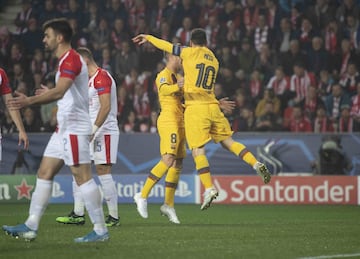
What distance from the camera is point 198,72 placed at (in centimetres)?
1212

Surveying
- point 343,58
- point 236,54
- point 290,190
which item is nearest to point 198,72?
point 290,190

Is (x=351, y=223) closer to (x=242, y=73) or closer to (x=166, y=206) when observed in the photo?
(x=166, y=206)

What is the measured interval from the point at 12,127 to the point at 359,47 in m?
7.72

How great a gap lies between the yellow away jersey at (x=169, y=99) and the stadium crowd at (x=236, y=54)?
6.79 meters

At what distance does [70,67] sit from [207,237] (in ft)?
8.12

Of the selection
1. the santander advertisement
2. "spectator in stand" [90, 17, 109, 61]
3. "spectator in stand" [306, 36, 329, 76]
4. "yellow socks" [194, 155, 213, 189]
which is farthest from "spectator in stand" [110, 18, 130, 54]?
"yellow socks" [194, 155, 213, 189]

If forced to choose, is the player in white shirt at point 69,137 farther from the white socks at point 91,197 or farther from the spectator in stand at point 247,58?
the spectator in stand at point 247,58

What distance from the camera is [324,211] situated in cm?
1517

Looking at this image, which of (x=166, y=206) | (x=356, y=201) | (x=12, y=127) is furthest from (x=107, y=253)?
(x=12, y=127)

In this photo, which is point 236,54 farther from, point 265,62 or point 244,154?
point 244,154

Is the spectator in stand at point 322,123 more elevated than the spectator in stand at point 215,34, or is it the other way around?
the spectator in stand at point 215,34

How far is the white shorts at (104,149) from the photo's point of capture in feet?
38.5

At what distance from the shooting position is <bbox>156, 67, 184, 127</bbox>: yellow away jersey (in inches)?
484

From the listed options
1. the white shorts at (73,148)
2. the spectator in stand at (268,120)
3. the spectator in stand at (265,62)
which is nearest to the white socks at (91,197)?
the white shorts at (73,148)
